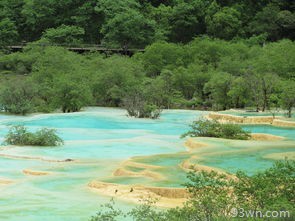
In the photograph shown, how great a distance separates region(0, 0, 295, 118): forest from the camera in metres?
35.0

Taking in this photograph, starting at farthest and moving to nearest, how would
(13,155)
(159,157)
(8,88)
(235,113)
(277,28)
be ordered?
1. (277,28)
2. (8,88)
3. (235,113)
4. (13,155)
5. (159,157)

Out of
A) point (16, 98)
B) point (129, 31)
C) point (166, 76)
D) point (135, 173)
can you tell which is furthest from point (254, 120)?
point (129, 31)

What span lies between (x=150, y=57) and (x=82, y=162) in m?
30.7

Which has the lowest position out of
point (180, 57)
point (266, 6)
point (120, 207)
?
point (120, 207)

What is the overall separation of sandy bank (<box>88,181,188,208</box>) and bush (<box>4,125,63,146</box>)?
7131 millimetres

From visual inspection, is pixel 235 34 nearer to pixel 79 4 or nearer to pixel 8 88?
pixel 79 4

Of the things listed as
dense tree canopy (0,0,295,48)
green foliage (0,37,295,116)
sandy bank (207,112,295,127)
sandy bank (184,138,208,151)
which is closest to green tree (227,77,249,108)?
green foliage (0,37,295,116)

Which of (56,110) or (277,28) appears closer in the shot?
(56,110)

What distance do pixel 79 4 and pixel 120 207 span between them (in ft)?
191

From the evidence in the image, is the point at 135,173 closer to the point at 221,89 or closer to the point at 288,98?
the point at 288,98

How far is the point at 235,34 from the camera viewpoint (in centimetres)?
6062

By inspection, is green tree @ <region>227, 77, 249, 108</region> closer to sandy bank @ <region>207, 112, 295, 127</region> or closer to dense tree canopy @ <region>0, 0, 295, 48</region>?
sandy bank @ <region>207, 112, 295, 127</region>

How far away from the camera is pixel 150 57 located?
47.5 meters

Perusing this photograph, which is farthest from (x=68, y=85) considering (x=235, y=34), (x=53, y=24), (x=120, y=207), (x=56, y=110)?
(x=53, y=24)
